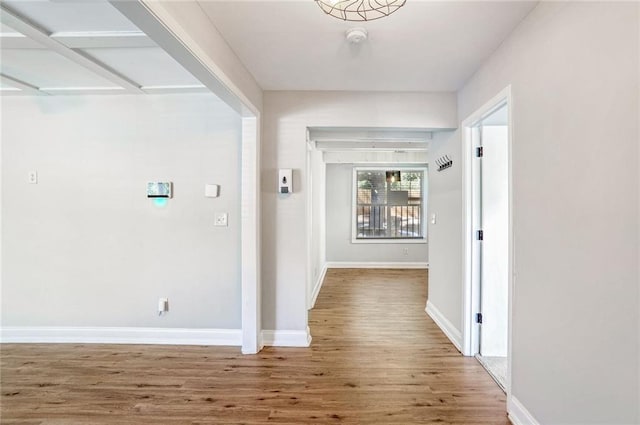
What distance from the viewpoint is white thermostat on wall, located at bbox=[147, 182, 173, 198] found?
2.89 m

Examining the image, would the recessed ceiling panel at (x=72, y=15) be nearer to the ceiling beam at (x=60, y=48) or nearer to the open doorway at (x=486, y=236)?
the ceiling beam at (x=60, y=48)

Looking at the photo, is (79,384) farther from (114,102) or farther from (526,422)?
(526,422)

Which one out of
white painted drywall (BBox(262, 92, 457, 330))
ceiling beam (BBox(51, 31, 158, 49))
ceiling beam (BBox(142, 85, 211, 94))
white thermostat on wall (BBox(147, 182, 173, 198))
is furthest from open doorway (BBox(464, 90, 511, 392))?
white thermostat on wall (BBox(147, 182, 173, 198))

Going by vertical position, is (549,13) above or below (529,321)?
above

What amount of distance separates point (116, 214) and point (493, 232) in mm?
3702

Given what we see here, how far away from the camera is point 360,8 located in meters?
1.62

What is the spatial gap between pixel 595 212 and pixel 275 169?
2384mm

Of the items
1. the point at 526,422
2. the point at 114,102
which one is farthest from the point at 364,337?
the point at 114,102

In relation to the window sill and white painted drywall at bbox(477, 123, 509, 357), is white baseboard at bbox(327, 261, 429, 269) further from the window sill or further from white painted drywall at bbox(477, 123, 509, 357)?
white painted drywall at bbox(477, 123, 509, 357)

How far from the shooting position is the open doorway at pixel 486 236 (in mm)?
2631

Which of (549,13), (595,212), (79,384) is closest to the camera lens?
(595,212)

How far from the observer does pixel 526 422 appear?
1.76 meters

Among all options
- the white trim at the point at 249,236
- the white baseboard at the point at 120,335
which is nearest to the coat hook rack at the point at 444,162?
the white trim at the point at 249,236

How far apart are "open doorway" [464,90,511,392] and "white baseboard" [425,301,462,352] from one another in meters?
0.15
